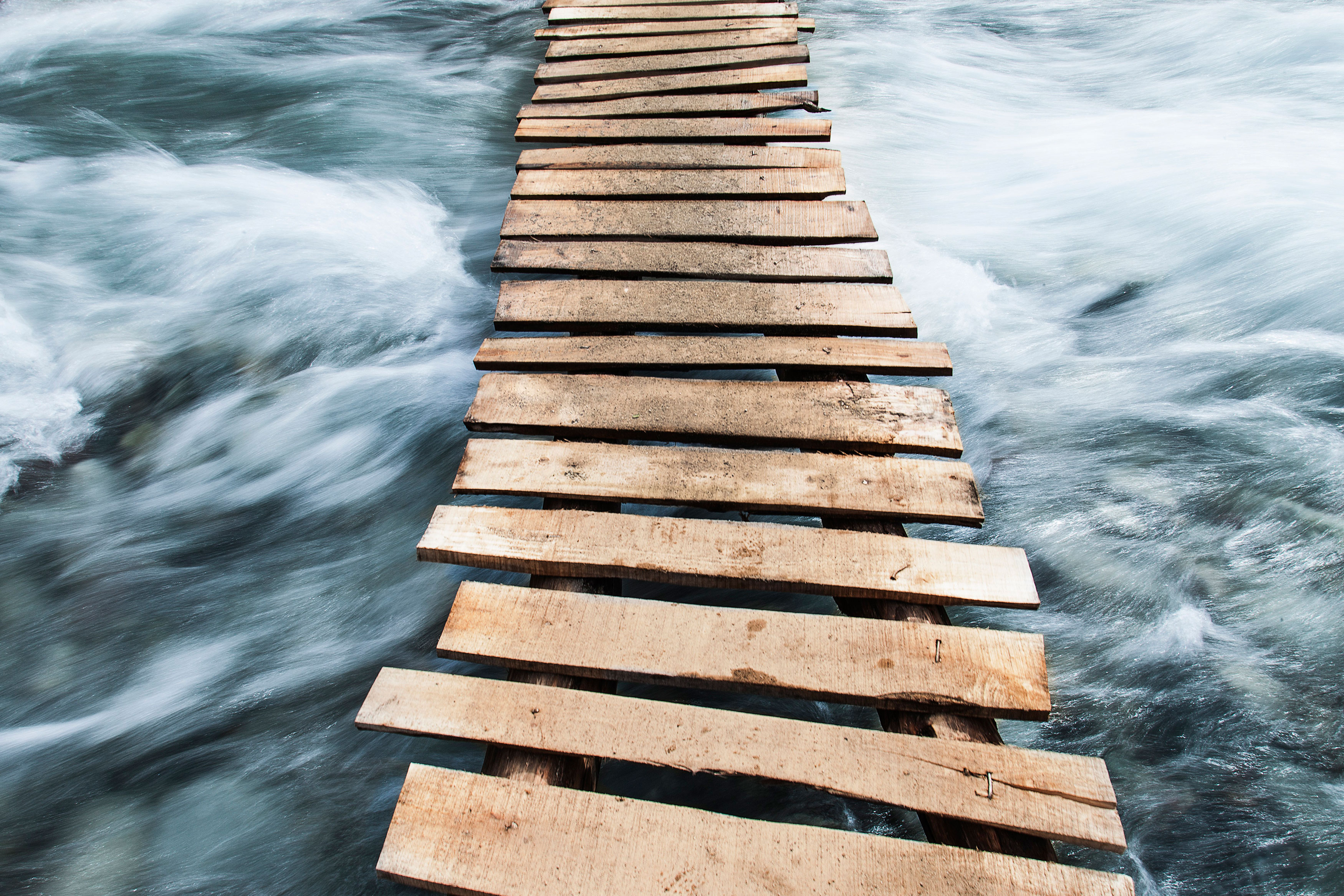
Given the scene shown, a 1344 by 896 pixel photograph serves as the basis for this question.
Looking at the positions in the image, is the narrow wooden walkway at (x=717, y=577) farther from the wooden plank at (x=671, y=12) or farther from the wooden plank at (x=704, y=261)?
the wooden plank at (x=671, y=12)

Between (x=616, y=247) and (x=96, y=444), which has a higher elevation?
(x=616, y=247)

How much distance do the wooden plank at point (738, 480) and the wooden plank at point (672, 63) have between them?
2553 millimetres

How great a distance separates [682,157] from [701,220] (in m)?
0.49

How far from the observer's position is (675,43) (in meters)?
4.04

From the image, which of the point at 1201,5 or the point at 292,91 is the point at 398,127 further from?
the point at 1201,5

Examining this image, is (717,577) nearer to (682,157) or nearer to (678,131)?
(682,157)

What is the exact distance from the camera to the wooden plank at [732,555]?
1832 mm

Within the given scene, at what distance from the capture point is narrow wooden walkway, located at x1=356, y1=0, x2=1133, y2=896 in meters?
1.45

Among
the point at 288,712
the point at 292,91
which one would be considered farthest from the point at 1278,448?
the point at 292,91

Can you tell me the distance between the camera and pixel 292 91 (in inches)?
191

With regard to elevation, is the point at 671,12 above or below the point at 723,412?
above

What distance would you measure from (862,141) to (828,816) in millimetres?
3750

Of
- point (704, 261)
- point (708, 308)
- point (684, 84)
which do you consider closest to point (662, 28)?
point (684, 84)

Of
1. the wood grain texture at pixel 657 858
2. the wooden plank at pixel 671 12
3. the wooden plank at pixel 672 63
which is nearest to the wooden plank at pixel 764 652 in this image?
the wood grain texture at pixel 657 858
